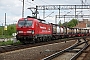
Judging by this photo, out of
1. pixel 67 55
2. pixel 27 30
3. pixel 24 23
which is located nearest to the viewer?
pixel 67 55

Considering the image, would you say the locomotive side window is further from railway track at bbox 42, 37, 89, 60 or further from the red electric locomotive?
railway track at bbox 42, 37, 89, 60

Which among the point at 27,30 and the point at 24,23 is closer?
the point at 27,30

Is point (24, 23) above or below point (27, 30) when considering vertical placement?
above

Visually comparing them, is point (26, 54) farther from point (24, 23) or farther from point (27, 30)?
point (24, 23)

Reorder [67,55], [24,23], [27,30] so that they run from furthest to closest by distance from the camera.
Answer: [24,23] → [27,30] → [67,55]

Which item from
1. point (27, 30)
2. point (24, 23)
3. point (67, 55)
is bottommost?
point (67, 55)

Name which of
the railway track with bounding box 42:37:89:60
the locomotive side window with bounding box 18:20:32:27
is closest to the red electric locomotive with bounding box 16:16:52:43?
the locomotive side window with bounding box 18:20:32:27

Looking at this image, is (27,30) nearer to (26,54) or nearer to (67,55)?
(26,54)

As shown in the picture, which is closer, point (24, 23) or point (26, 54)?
point (26, 54)

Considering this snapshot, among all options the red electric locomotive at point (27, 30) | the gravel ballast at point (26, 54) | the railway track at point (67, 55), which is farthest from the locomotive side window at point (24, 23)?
the railway track at point (67, 55)

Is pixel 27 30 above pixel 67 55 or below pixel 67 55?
above

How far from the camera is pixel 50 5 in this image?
162ft

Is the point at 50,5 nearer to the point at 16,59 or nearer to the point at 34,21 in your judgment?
the point at 34,21

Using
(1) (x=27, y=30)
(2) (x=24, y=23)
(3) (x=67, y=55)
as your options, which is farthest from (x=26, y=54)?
(2) (x=24, y=23)
